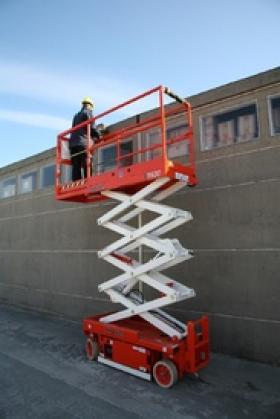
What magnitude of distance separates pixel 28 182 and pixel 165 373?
30.0 feet

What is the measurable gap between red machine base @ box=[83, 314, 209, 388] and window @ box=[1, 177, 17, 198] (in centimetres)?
822

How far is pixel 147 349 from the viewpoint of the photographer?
573 centimetres

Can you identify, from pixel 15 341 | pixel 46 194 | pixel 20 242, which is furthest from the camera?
pixel 20 242

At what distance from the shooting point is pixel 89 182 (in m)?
6.99

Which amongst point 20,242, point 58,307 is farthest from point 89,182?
point 20,242

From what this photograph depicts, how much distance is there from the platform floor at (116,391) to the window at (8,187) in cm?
739

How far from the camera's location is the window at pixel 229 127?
275 inches

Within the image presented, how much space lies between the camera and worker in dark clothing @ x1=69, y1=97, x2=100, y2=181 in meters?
7.57

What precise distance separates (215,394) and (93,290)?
194 inches

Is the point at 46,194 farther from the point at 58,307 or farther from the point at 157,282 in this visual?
the point at 157,282

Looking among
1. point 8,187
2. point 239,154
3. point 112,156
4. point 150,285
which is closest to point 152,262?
point 150,285

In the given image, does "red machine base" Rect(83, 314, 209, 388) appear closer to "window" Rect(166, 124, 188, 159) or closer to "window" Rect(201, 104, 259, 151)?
"window" Rect(201, 104, 259, 151)

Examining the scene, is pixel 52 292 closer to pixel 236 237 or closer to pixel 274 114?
pixel 236 237

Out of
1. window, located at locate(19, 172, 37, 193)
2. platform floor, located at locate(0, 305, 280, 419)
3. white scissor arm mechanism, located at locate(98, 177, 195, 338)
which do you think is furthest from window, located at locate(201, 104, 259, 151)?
window, located at locate(19, 172, 37, 193)
